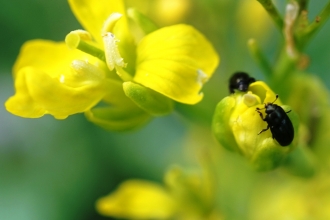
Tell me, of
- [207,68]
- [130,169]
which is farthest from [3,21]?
[207,68]

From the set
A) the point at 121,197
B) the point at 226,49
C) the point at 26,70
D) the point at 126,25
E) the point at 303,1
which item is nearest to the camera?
the point at 26,70

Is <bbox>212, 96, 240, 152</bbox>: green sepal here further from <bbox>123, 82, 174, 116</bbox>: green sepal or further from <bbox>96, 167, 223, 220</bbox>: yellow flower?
<bbox>96, 167, 223, 220</bbox>: yellow flower

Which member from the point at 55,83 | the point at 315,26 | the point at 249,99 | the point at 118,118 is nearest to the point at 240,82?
the point at 249,99

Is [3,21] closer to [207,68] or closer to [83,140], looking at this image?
[83,140]

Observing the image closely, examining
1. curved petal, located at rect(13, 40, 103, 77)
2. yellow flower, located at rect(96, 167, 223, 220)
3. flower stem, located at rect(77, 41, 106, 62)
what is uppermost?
curved petal, located at rect(13, 40, 103, 77)

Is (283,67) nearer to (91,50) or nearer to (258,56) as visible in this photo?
(258,56)

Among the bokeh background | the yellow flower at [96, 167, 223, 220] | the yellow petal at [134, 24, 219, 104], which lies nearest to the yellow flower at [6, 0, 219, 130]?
the yellow petal at [134, 24, 219, 104]
